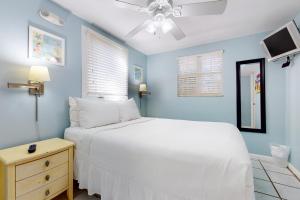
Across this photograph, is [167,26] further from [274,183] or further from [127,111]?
[274,183]

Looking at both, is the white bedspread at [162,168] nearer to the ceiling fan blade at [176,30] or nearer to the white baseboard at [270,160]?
the ceiling fan blade at [176,30]

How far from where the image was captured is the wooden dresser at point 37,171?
1180mm

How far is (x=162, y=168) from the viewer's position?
1174 millimetres

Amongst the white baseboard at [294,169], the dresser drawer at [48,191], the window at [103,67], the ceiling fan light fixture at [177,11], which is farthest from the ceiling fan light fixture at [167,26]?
the white baseboard at [294,169]

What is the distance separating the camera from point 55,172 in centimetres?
149

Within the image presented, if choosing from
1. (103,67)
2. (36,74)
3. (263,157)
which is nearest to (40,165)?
(36,74)

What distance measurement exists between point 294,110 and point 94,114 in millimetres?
3074

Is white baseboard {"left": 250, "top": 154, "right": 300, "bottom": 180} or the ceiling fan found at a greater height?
the ceiling fan

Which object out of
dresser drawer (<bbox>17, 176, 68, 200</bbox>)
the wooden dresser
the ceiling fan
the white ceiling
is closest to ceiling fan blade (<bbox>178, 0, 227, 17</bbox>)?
the ceiling fan

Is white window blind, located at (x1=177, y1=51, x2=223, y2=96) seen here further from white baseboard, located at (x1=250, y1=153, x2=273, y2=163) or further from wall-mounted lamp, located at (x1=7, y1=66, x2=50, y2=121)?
wall-mounted lamp, located at (x1=7, y1=66, x2=50, y2=121)

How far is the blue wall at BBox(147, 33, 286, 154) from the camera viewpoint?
2742 millimetres

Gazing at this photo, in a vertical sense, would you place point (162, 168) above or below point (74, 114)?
below

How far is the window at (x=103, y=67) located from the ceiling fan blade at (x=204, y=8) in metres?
1.60

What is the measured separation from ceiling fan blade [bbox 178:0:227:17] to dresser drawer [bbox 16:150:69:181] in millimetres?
2072
